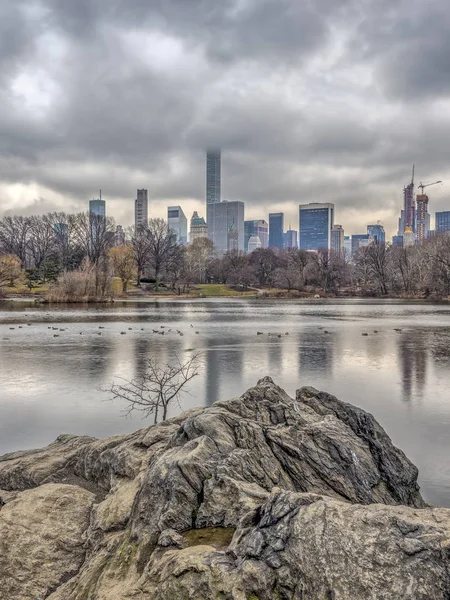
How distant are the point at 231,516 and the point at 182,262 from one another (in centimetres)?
9374

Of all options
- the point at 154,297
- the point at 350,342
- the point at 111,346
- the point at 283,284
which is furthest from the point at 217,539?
the point at 283,284

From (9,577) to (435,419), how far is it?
34.1 feet

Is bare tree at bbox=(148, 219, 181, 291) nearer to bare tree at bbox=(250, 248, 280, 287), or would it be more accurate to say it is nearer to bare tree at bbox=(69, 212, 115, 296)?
bare tree at bbox=(69, 212, 115, 296)

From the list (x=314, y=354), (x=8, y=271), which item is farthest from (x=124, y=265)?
(x=314, y=354)

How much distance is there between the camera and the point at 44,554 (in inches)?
192

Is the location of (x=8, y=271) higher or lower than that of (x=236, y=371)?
higher

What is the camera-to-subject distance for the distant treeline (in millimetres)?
82750

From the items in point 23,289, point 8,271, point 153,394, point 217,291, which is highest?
point 8,271

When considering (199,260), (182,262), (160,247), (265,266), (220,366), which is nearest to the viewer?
(220,366)

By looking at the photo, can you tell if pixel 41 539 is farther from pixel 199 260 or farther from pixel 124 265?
pixel 199 260

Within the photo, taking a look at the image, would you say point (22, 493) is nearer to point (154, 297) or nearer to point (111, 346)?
point (111, 346)

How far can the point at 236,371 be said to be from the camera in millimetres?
18516

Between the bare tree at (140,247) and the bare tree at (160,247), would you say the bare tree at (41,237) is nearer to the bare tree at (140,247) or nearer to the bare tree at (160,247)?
the bare tree at (140,247)

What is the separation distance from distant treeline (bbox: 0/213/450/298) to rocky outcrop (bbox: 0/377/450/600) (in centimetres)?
6495
